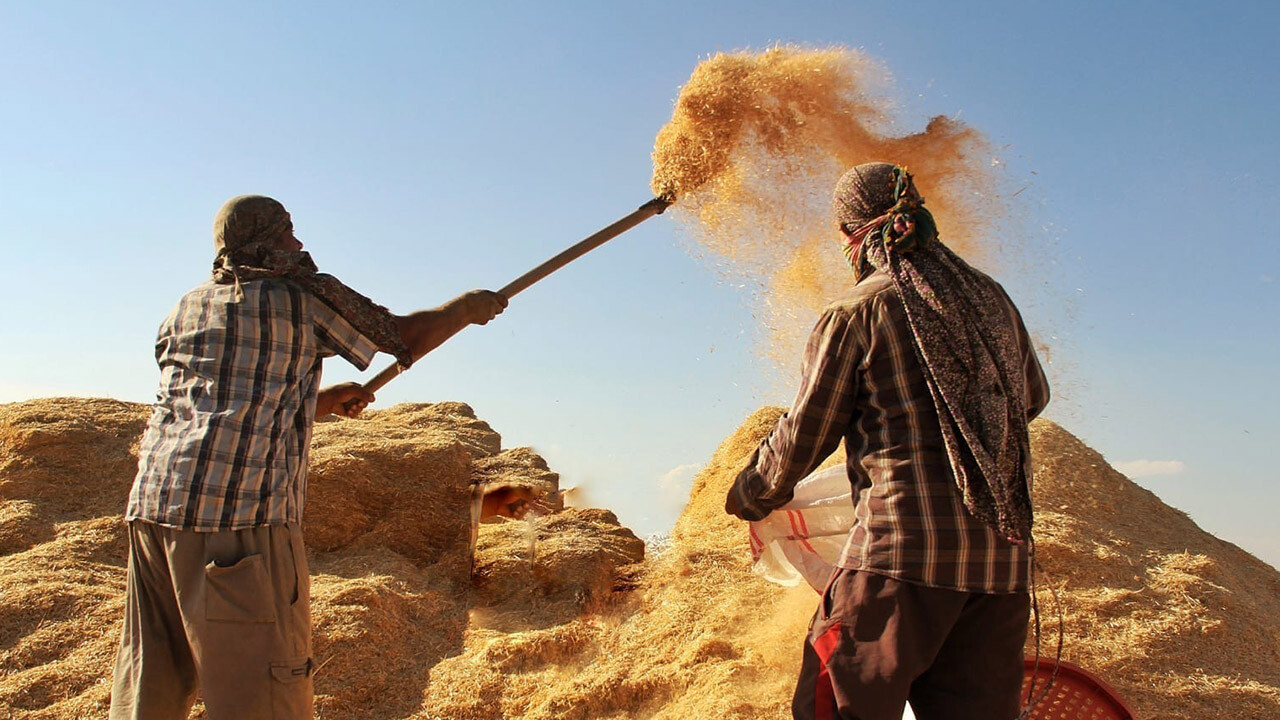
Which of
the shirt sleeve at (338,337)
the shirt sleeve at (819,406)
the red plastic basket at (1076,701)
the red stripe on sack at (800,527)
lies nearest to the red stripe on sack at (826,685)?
the shirt sleeve at (819,406)

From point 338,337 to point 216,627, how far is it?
743mm

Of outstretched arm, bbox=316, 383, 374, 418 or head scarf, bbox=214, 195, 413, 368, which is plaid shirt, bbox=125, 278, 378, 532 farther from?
outstretched arm, bbox=316, 383, 374, 418

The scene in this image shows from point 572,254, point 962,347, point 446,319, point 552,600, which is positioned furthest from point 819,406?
point 552,600

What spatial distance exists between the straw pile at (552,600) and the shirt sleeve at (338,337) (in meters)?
1.63

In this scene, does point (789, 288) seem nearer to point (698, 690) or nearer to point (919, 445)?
point (698, 690)

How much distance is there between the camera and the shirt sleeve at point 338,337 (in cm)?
235

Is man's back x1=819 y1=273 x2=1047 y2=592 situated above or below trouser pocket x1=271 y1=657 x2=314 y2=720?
above

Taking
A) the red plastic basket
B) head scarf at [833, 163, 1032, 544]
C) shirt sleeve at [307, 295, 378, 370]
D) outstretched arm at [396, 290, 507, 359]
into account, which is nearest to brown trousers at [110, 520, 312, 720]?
shirt sleeve at [307, 295, 378, 370]

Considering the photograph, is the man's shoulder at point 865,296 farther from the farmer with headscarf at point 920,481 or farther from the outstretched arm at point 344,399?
the outstretched arm at point 344,399

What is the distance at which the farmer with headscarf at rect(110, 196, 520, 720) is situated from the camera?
2.18 metres

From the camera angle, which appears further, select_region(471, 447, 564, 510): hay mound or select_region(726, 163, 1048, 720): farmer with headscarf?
select_region(471, 447, 564, 510): hay mound

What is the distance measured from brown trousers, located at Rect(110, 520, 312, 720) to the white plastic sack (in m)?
1.24

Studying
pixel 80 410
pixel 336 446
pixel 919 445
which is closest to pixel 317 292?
pixel 919 445

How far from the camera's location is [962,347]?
1.86 meters
